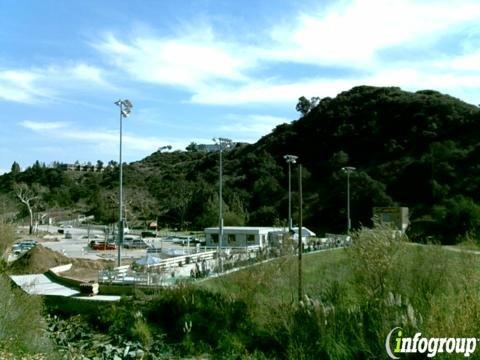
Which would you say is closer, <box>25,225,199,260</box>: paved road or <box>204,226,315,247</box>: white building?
<box>25,225,199,260</box>: paved road

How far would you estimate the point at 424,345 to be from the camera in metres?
10.1

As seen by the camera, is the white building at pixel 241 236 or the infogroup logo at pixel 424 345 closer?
the infogroup logo at pixel 424 345

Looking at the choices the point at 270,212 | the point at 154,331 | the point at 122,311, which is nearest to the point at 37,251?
the point at 122,311

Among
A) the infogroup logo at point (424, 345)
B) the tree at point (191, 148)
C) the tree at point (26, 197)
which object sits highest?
the tree at point (191, 148)

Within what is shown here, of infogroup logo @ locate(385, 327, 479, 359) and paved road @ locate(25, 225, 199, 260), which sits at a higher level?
infogroup logo @ locate(385, 327, 479, 359)

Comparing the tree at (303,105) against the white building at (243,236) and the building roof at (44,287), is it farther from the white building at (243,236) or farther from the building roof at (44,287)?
the building roof at (44,287)

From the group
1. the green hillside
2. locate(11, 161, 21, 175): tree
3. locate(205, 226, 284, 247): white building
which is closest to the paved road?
locate(205, 226, 284, 247): white building

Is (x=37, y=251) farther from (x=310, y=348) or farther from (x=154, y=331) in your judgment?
(x=310, y=348)

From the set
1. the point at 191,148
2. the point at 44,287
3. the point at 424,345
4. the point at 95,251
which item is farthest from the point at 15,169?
the point at 424,345

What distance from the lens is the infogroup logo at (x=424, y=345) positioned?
9508 millimetres

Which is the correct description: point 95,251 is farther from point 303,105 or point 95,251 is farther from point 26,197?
point 303,105

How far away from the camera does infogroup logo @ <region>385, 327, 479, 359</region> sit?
31.2 ft

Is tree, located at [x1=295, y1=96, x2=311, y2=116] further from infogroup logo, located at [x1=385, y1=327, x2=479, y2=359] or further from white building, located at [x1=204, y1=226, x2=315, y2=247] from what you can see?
infogroup logo, located at [x1=385, y1=327, x2=479, y2=359]

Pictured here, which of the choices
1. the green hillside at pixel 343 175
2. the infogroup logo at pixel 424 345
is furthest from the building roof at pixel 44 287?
the green hillside at pixel 343 175
